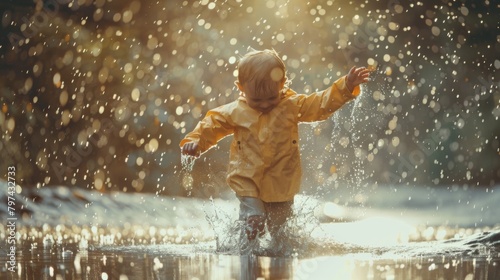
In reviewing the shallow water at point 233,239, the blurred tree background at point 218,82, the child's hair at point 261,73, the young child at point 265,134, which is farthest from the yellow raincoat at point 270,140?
the blurred tree background at point 218,82

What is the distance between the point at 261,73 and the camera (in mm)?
4273

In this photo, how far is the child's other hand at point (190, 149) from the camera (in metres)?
4.27

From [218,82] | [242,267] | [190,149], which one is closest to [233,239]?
[190,149]

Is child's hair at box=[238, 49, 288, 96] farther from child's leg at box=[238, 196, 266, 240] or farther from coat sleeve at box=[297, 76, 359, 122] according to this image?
child's leg at box=[238, 196, 266, 240]

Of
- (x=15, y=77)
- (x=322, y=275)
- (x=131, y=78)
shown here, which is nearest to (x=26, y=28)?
(x=15, y=77)

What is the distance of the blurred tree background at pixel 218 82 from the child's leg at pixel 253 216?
439 centimetres

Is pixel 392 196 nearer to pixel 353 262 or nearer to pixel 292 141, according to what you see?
pixel 292 141

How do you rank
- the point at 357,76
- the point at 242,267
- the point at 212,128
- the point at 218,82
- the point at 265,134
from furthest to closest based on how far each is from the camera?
the point at 218,82 < the point at 212,128 < the point at 265,134 < the point at 357,76 < the point at 242,267

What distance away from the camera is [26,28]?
8797mm

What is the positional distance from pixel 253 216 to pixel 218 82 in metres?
5.06

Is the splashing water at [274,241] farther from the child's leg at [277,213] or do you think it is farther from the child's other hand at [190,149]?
the child's other hand at [190,149]

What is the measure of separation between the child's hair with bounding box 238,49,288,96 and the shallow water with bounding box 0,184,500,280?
0.71 meters

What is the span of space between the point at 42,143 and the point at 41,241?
4191mm

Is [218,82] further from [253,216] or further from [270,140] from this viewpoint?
[253,216]
